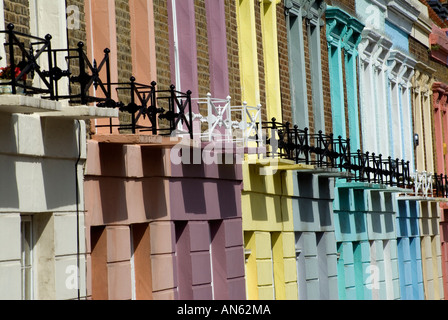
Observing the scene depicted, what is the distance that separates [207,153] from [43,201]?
17.4 feet

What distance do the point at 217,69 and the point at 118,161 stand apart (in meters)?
5.26

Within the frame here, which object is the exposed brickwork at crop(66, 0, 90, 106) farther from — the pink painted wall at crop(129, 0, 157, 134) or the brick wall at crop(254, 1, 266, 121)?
the brick wall at crop(254, 1, 266, 121)

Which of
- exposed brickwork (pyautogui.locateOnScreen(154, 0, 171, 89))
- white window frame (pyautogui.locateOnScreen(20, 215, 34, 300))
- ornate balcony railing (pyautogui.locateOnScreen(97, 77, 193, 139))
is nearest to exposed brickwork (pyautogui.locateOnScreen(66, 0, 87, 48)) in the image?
ornate balcony railing (pyautogui.locateOnScreen(97, 77, 193, 139))

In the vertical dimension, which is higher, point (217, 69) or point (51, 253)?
point (217, 69)

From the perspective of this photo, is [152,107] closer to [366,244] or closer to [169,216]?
[169,216]

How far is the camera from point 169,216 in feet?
61.8

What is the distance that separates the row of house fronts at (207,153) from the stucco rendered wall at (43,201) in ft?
0.08

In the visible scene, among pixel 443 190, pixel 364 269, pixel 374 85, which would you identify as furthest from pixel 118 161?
pixel 443 190

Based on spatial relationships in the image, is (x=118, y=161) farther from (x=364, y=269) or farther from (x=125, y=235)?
(x=364, y=269)

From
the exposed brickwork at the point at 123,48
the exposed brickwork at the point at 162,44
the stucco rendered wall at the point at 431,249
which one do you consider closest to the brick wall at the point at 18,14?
the exposed brickwork at the point at 123,48

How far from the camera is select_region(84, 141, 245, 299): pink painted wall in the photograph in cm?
1689

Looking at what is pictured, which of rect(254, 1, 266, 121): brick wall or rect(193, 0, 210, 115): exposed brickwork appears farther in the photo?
rect(254, 1, 266, 121): brick wall

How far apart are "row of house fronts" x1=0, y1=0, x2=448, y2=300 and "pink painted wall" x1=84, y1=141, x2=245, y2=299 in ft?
0.11
